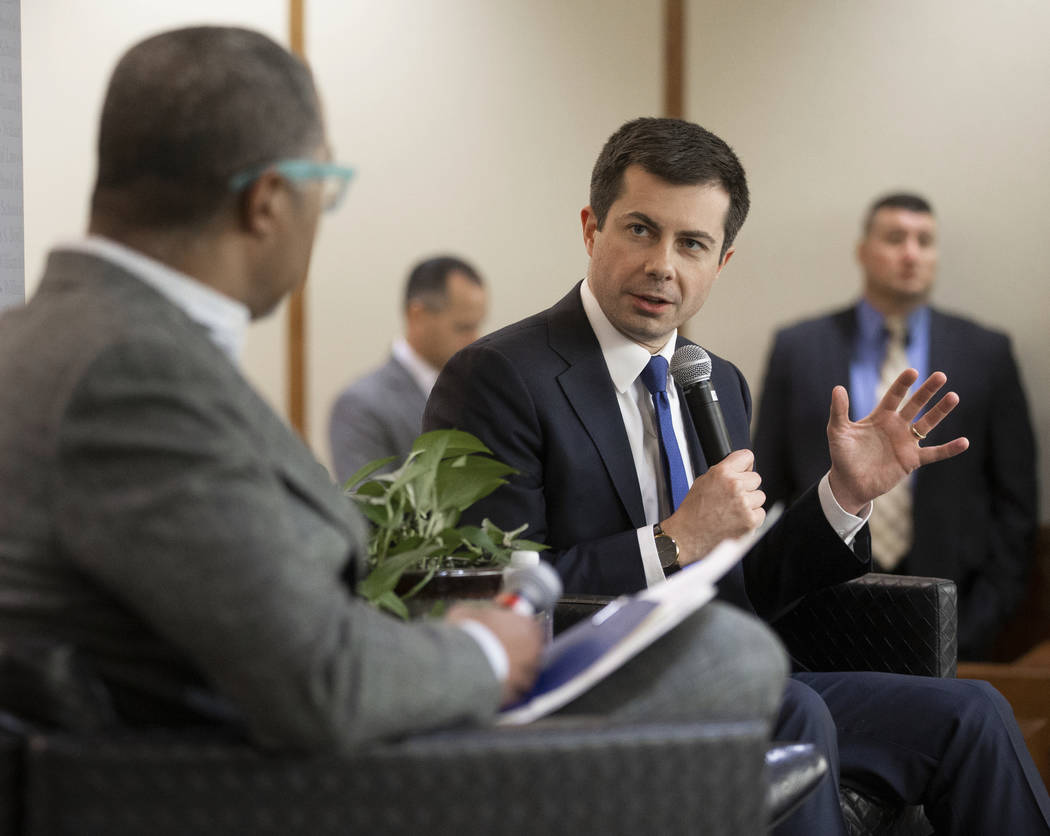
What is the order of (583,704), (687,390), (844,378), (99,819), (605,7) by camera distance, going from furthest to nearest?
(605,7) < (844,378) < (687,390) < (583,704) < (99,819)

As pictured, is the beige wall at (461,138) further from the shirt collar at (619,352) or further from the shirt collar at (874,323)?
the shirt collar at (619,352)

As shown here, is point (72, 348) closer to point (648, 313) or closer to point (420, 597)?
point (420, 597)

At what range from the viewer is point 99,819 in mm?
988

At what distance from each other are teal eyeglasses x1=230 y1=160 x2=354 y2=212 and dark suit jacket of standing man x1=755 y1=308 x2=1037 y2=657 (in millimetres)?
3171

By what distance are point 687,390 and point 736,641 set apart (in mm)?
886

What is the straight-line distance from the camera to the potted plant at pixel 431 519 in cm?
147

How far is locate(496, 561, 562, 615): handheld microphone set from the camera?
1.17 meters

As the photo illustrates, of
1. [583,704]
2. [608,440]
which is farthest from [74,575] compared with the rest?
[608,440]

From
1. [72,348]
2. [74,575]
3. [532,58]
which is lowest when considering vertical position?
[74,575]

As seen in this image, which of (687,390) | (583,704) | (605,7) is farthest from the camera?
(605,7)

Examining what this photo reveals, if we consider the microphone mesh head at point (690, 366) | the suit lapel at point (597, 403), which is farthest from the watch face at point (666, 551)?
the microphone mesh head at point (690, 366)

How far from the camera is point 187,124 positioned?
106 cm

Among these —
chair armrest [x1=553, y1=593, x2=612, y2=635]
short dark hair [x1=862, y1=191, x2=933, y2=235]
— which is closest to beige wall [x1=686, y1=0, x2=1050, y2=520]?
short dark hair [x1=862, y1=191, x2=933, y2=235]

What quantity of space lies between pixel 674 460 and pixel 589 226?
45 cm
